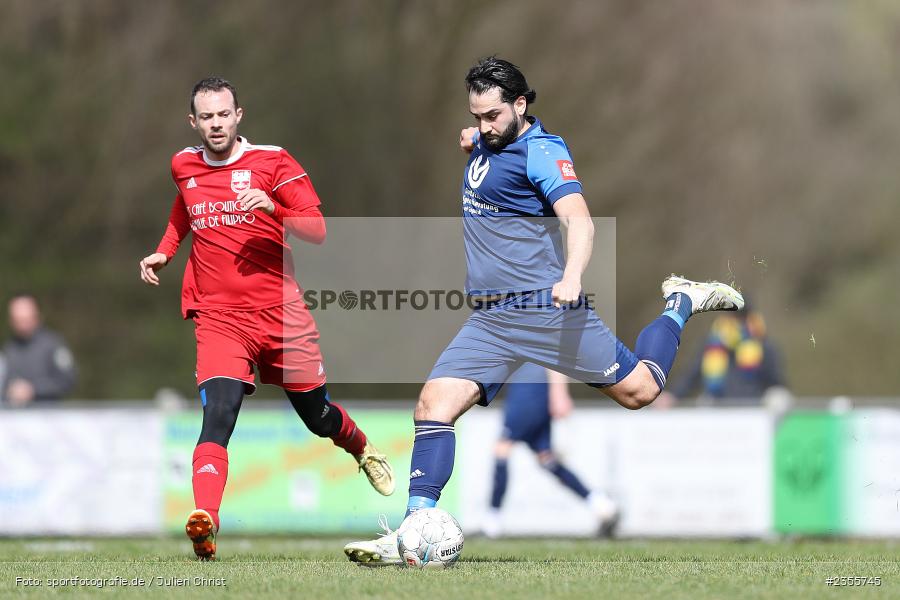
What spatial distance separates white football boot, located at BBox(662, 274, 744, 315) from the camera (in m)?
7.96

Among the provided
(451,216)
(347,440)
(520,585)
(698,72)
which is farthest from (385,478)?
(698,72)

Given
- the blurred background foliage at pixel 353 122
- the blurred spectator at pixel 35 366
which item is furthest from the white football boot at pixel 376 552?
the blurred background foliage at pixel 353 122

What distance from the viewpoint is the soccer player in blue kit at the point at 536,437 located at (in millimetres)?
12156

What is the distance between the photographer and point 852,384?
2531cm

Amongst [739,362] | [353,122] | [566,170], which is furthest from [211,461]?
[353,122]

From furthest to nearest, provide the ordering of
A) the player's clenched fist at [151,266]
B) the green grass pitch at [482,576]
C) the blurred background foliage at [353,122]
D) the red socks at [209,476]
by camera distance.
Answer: the blurred background foliage at [353,122]
the player's clenched fist at [151,266]
the red socks at [209,476]
the green grass pitch at [482,576]

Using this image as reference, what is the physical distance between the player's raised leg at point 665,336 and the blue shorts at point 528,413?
4188mm

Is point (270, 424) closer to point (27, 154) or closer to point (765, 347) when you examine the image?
point (765, 347)

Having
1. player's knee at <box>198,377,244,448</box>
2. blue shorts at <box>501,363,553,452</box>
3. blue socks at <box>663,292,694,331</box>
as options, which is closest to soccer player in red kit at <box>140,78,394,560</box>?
player's knee at <box>198,377,244,448</box>

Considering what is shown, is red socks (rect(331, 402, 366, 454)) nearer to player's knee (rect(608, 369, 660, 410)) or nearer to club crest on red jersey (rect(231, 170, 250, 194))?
club crest on red jersey (rect(231, 170, 250, 194))

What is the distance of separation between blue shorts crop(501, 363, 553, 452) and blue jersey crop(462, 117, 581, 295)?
519 cm

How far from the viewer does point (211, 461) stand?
23.4 feet

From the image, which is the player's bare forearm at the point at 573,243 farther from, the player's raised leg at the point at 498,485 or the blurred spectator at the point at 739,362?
the blurred spectator at the point at 739,362

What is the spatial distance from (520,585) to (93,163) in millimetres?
→ 17480
